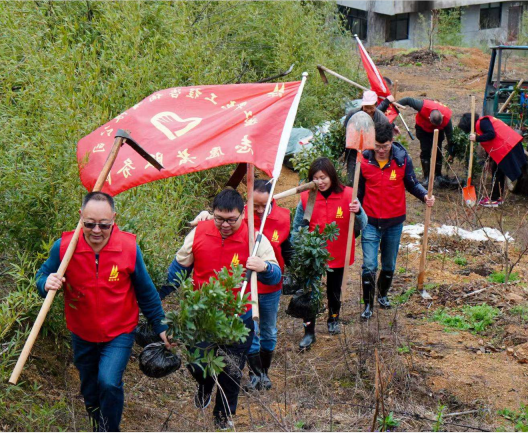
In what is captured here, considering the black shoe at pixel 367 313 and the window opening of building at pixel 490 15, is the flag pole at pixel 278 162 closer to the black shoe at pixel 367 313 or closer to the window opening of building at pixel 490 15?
the black shoe at pixel 367 313

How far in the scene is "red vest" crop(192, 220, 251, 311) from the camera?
16.3ft

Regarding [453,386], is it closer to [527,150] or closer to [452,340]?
[452,340]

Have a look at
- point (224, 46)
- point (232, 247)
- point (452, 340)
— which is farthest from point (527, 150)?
point (232, 247)

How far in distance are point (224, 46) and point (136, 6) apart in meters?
2.06

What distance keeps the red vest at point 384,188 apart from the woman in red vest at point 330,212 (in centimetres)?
Result: 52

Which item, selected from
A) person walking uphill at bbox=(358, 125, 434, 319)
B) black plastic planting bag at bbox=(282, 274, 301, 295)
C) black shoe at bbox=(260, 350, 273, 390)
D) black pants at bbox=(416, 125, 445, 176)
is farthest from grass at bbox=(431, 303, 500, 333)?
black pants at bbox=(416, 125, 445, 176)

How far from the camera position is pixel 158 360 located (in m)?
4.58

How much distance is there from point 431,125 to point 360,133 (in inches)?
241

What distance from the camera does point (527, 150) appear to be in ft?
39.5

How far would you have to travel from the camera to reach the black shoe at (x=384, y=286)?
25.0 ft

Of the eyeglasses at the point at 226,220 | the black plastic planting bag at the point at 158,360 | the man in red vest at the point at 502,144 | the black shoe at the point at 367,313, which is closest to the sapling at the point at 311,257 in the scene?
the eyeglasses at the point at 226,220

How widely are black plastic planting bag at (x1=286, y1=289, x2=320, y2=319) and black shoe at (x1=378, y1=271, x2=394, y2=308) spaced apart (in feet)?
4.81

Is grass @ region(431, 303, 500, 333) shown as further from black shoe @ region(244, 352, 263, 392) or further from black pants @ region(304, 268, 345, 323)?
black shoe @ region(244, 352, 263, 392)

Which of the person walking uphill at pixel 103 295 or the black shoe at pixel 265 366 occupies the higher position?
the person walking uphill at pixel 103 295
